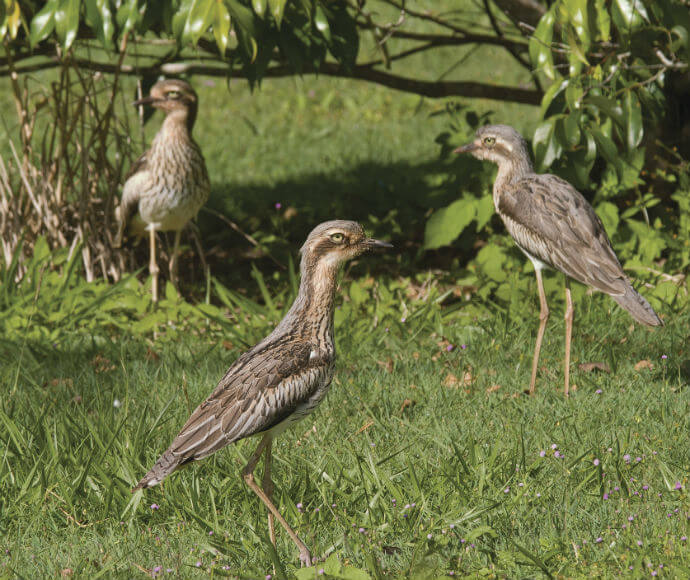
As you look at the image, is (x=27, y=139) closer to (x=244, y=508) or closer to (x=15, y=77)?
(x=15, y=77)

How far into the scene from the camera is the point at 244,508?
13.3 feet

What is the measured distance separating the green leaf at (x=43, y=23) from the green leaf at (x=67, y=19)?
51mm

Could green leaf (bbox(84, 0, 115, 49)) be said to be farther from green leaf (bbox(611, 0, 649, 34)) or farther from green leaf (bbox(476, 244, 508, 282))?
green leaf (bbox(476, 244, 508, 282))

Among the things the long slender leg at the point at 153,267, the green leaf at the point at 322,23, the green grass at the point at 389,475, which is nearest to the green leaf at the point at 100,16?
the green leaf at the point at 322,23

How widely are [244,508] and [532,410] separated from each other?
1.63 m

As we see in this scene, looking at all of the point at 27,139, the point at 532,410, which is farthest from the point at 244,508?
the point at 27,139

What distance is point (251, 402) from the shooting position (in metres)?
3.73

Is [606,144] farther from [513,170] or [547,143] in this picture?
[513,170]

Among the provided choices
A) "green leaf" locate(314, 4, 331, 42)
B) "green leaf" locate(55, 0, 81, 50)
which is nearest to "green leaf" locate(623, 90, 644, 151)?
"green leaf" locate(314, 4, 331, 42)

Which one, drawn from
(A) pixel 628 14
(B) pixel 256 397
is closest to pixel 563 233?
(A) pixel 628 14

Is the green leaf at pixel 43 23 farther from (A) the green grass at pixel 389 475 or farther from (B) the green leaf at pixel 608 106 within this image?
(B) the green leaf at pixel 608 106

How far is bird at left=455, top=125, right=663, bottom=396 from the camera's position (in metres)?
5.09

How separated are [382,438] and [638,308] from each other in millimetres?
1463

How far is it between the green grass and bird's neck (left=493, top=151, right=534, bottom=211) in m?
1.05
